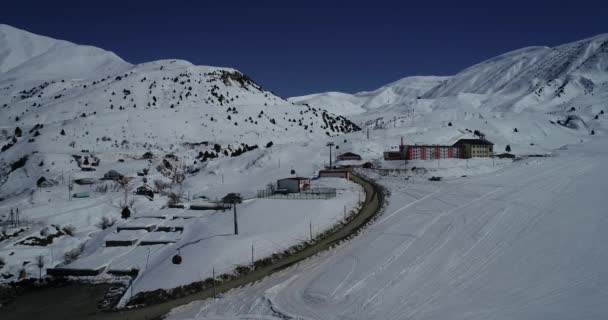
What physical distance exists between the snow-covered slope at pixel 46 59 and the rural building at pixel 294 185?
90950 mm

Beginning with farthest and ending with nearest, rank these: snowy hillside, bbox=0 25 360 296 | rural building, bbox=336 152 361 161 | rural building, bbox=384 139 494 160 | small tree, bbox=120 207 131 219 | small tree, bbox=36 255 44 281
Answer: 1. rural building, bbox=336 152 361 161
2. rural building, bbox=384 139 494 160
3. small tree, bbox=120 207 131 219
4. snowy hillside, bbox=0 25 360 296
5. small tree, bbox=36 255 44 281

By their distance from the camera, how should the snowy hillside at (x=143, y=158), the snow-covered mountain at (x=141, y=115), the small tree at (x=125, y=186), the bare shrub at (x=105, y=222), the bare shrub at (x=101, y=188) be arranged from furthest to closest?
the snow-covered mountain at (x=141, y=115), the bare shrub at (x=101, y=188), the small tree at (x=125, y=186), the bare shrub at (x=105, y=222), the snowy hillside at (x=143, y=158)

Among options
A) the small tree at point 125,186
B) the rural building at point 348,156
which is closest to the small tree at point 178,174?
the small tree at point 125,186

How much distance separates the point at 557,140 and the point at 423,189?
53423mm

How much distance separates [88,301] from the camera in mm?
21938

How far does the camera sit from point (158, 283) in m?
21.2

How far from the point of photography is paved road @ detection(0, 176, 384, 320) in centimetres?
1914

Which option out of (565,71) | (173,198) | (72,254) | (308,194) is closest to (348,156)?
(308,194)

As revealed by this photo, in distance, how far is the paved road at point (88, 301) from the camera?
19.1 metres

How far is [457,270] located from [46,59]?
142m

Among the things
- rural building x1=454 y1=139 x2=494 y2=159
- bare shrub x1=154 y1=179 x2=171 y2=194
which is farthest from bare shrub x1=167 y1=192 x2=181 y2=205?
rural building x1=454 y1=139 x2=494 y2=159

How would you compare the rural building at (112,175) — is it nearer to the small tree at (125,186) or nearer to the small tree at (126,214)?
the small tree at (125,186)

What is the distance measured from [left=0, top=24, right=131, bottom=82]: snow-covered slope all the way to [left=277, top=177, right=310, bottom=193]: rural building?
9095 centimetres

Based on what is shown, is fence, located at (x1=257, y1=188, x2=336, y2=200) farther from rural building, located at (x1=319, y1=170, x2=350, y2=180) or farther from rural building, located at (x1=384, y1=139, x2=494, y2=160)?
rural building, located at (x1=384, y1=139, x2=494, y2=160)
